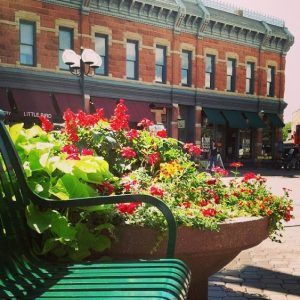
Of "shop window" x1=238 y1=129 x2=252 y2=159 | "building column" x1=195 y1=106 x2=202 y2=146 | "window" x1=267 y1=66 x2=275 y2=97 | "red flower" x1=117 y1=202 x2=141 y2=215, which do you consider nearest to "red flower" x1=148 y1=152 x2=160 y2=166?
"red flower" x1=117 y1=202 x2=141 y2=215

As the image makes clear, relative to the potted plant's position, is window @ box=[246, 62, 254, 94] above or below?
above

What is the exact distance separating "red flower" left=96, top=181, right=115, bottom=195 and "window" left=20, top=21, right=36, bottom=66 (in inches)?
740

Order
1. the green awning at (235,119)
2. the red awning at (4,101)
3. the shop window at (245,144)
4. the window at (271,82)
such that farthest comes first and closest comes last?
1. the window at (271,82)
2. the shop window at (245,144)
3. the green awning at (235,119)
4. the red awning at (4,101)

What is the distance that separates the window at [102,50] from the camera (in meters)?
22.5

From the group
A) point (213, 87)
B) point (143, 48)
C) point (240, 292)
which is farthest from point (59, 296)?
point (213, 87)

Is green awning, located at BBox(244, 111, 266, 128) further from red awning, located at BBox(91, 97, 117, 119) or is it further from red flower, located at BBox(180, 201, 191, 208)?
red flower, located at BBox(180, 201, 191, 208)

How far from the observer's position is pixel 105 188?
275cm

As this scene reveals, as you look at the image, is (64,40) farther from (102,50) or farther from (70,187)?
(70,187)

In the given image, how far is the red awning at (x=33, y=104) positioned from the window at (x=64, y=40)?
69.8 inches

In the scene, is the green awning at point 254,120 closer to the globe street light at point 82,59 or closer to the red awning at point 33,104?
the red awning at point 33,104

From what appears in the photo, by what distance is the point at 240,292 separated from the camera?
160 inches

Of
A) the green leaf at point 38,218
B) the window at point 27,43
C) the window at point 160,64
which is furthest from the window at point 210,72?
the green leaf at point 38,218

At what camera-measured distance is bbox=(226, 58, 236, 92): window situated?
92.1 feet

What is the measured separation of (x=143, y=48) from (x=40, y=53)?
5.96m
